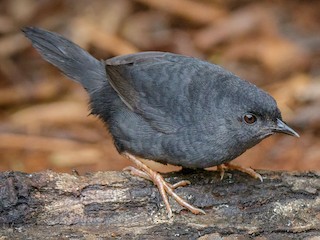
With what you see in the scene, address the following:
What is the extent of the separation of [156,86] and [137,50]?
356 cm

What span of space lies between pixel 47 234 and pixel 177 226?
0.86 m

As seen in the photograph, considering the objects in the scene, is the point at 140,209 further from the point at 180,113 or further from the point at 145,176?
the point at 180,113

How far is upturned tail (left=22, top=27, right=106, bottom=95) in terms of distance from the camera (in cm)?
543

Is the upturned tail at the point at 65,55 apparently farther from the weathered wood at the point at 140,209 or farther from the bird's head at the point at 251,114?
the bird's head at the point at 251,114

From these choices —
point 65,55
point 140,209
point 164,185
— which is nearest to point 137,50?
point 65,55

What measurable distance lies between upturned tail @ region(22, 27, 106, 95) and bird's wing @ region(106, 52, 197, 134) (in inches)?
13.9

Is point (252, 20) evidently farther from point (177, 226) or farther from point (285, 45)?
point (177, 226)

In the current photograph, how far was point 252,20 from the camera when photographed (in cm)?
876

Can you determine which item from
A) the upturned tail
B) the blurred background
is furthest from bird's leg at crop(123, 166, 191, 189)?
the blurred background

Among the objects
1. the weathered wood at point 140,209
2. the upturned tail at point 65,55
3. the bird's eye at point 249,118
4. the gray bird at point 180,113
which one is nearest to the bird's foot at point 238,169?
the gray bird at point 180,113

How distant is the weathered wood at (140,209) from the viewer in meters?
4.38

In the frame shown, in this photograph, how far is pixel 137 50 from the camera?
27.5 ft

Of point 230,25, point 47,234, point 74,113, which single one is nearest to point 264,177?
point 47,234

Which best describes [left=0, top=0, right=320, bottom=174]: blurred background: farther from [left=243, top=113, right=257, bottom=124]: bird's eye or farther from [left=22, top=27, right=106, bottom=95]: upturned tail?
[left=243, top=113, right=257, bottom=124]: bird's eye
